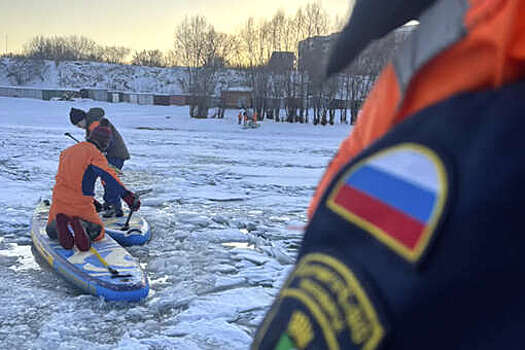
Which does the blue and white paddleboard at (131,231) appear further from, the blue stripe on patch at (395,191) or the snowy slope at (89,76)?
the snowy slope at (89,76)

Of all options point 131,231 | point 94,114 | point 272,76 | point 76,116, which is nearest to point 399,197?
point 131,231

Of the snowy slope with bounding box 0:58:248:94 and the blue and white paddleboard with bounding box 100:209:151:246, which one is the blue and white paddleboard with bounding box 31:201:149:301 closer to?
the blue and white paddleboard with bounding box 100:209:151:246

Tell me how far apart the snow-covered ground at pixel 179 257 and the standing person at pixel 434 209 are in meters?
1.08

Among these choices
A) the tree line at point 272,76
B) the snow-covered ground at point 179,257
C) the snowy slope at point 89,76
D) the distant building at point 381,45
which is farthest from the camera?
the snowy slope at point 89,76

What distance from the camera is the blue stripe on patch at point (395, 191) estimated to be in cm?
44

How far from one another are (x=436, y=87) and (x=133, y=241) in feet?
20.2

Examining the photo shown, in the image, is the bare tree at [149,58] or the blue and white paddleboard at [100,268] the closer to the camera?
the blue and white paddleboard at [100,268]

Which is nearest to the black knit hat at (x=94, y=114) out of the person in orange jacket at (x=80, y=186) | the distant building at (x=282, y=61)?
the person in orange jacket at (x=80, y=186)

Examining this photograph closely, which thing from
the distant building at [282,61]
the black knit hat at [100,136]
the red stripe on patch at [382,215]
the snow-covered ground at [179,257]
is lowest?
the snow-covered ground at [179,257]

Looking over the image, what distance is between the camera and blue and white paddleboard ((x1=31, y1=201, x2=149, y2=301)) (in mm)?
4621

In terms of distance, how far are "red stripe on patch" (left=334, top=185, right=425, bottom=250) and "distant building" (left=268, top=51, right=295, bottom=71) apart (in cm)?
3068

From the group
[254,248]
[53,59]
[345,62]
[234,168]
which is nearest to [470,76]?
[345,62]

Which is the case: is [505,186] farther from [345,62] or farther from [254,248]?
[254,248]

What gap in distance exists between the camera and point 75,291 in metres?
4.87
